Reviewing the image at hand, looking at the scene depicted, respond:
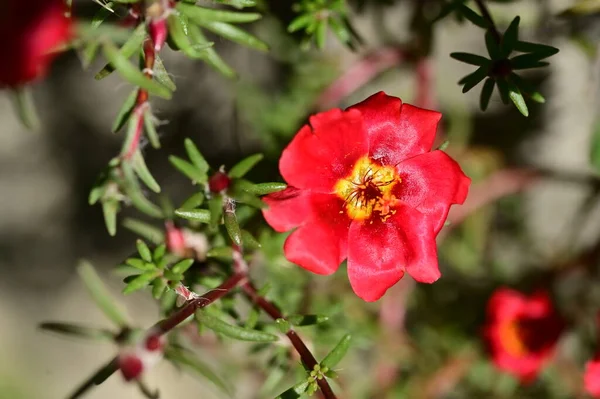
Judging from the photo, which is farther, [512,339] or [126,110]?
[512,339]

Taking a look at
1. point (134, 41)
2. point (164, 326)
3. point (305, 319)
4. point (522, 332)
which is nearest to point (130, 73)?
point (134, 41)

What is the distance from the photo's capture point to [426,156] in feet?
2.68

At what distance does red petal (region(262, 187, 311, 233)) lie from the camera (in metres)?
0.78

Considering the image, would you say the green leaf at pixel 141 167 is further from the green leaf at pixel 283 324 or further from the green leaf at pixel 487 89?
the green leaf at pixel 487 89

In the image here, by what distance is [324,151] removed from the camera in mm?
802

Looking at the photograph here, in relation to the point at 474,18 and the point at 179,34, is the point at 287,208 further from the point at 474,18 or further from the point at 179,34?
the point at 474,18

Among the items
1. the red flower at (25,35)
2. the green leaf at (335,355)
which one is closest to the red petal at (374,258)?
the green leaf at (335,355)

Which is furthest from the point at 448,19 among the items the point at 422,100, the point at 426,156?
the point at 426,156

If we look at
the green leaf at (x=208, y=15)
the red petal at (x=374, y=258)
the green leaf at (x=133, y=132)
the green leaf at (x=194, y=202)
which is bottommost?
the red petal at (x=374, y=258)

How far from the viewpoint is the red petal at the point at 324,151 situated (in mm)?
750

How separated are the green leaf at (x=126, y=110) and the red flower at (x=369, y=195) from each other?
0.22 metres

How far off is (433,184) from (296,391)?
0.32 meters

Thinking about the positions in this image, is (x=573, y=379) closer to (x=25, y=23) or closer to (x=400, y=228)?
(x=400, y=228)

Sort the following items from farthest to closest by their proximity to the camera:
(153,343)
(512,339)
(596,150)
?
(512,339), (596,150), (153,343)
